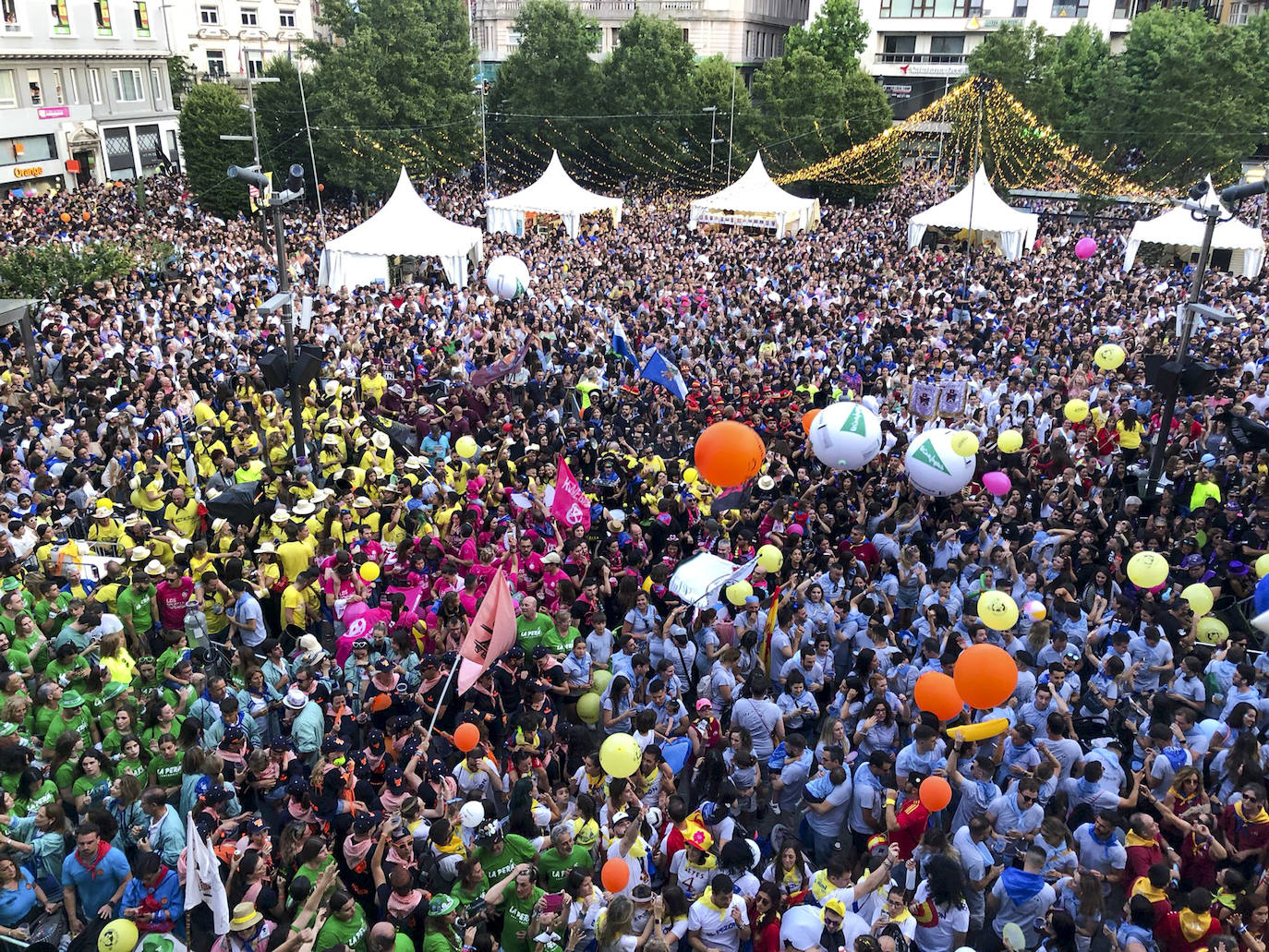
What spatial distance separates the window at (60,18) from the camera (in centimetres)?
3816

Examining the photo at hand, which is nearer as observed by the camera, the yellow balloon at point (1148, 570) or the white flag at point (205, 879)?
the white flag at point (205, 879)

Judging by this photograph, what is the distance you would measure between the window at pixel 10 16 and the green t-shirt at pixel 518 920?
41823 mm

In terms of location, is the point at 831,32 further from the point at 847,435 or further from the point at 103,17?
the point at 847,435

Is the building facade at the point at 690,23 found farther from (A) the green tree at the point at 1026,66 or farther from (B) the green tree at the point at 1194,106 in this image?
(B) the green tree at the point at 1194,106

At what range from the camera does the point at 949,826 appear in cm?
627

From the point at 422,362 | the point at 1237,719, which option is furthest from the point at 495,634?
the point at 422,362

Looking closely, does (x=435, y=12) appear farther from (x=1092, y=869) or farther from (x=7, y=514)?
(x=1092, y=869)

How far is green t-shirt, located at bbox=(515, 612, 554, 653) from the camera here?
7621mm

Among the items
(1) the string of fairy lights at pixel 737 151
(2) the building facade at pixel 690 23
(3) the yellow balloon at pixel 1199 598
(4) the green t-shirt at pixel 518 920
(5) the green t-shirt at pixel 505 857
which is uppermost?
(2) the building facade at pixel 690 23

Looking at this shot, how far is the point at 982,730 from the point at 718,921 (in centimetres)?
222

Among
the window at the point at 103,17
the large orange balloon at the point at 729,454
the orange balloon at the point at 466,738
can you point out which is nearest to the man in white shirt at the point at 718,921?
the orange balloon at the point at 466,738

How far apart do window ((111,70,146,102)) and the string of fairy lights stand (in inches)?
575

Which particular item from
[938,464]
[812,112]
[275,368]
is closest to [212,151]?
[812,112]

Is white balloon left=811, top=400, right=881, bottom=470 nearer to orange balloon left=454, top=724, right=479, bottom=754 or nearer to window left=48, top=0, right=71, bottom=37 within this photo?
orange balloon left=454, top=724, right=479, bottom=754
